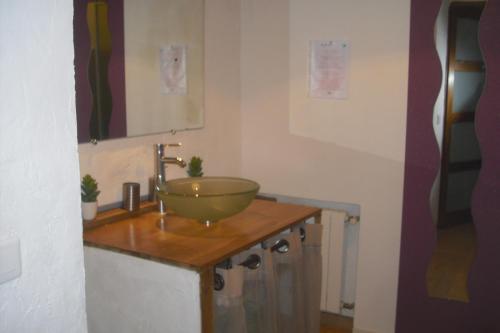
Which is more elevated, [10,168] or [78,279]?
[10,168]

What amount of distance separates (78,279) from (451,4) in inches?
81.4

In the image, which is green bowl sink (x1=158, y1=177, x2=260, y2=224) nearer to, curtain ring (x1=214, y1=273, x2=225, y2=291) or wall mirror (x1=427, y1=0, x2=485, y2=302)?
curtain ring (x1=214, y1=273, x2=225, y2=291)

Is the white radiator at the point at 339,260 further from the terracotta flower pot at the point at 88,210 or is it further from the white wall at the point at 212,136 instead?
the terracotta flower pot at the point at 88,210

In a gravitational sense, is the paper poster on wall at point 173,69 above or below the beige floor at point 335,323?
above

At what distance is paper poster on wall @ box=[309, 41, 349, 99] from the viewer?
269 centimetres

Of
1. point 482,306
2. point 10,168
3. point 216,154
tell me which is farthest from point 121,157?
point 482,306

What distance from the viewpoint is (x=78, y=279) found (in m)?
1.21

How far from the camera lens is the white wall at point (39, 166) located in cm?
103

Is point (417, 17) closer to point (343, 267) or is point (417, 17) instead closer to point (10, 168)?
point (343, 267)

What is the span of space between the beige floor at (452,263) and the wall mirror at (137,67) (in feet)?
4.45

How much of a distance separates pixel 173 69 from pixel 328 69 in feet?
2.66

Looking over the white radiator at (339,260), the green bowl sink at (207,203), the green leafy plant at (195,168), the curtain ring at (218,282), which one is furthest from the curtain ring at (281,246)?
the white radiator at (339,260)

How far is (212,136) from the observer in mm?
2816

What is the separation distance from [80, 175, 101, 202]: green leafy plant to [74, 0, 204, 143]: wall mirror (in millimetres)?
166
